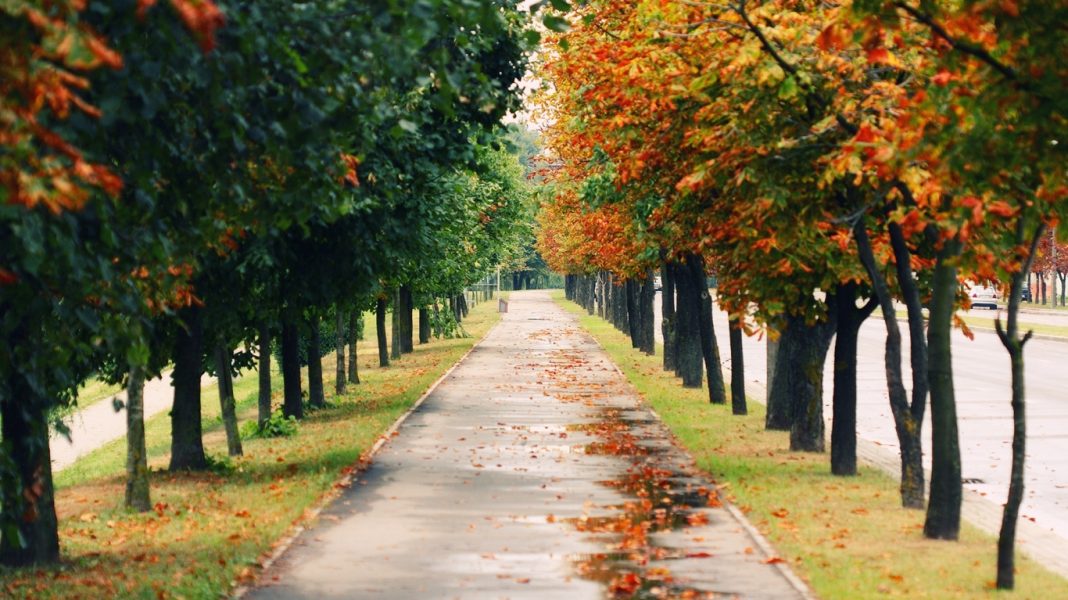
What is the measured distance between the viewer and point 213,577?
39.9 ft

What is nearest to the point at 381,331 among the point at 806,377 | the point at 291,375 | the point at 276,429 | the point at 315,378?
the point at 315,378

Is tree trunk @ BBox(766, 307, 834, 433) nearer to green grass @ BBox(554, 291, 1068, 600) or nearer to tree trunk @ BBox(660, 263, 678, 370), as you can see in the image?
green grass @ BBox(554, 291, 1068, 600)

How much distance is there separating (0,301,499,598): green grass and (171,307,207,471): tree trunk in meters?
0.40

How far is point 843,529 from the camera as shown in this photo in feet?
47.0

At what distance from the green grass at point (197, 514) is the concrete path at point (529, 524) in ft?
1.60

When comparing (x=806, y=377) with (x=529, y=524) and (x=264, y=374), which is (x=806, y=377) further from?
(x=264, y=374)

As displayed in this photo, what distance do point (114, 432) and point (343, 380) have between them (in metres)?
7.54

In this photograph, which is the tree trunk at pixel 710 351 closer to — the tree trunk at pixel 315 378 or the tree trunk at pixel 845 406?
the tree trunk at pixel 315 378

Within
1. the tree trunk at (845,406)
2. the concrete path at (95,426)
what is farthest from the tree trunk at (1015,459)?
the concrete path at (95,426)

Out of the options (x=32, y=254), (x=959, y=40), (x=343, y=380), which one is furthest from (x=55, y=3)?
(x=343, y=380)

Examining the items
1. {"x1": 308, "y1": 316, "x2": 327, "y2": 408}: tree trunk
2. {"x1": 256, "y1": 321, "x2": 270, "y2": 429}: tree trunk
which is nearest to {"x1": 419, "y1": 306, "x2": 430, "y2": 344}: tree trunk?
{"x1": 308, "y1": 316, "x2": 327, "y2": 408}: tree trunk

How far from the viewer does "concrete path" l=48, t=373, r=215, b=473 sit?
116 ft

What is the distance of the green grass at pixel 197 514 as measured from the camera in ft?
40.2

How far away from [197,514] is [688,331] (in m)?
20.3
